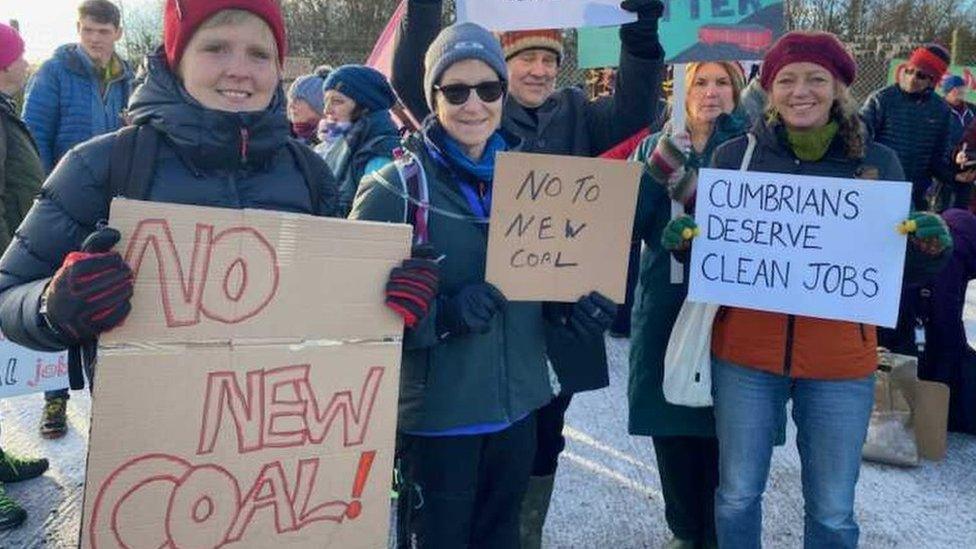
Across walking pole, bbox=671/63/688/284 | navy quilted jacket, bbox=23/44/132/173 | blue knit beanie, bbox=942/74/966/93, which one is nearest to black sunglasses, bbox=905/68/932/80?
blue knit beanie, bbox=942/74/966/93

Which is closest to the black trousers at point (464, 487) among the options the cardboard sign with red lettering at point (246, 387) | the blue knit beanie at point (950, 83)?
the cardboard sign with red lettering at point (246, 387)

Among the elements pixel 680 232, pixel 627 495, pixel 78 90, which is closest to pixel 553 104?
pixel 680 232

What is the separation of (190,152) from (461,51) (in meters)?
0.75

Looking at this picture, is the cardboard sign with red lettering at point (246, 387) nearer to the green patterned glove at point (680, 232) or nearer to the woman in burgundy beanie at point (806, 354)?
the green patterned glove at point (680, 232)

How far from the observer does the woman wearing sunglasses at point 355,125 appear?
12.3 feet

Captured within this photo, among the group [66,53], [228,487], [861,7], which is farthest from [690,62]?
[861,7]

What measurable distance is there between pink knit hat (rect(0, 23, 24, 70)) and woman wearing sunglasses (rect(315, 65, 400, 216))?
1.42 m

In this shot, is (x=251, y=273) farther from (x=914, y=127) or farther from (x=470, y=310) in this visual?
(x=914, y=127)

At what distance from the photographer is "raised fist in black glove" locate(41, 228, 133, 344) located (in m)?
1.41

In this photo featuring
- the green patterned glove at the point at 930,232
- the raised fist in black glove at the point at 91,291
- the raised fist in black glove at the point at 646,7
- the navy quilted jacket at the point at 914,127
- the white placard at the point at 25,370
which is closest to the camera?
the raised fist in black glove at the point at 91,291

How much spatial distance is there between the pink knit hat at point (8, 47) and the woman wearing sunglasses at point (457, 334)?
2.56m

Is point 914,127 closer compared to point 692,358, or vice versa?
point 692,358

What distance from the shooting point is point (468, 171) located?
6.99ft

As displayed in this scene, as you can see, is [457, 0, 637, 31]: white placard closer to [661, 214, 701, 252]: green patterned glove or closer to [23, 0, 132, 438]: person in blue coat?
[661, 214, 701, 252]: green patterned glove
